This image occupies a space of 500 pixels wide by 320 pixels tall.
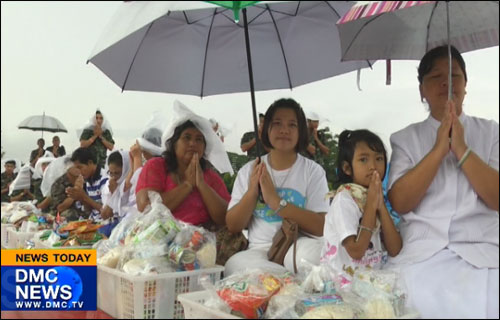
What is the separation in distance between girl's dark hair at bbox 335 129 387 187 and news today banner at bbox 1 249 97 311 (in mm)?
1367

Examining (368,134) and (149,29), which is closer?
(368,134)

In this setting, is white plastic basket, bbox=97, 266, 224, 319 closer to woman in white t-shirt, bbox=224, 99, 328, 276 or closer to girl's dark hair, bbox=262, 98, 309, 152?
woman in white t-shirt, bbox=224, 99, 328, 276

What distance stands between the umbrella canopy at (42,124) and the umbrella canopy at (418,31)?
3593mm

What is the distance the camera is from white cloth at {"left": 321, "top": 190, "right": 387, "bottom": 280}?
6.69 ft

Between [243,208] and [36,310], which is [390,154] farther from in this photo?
[36,310]

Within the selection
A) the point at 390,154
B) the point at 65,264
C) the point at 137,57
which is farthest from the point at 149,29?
the point at 390,154

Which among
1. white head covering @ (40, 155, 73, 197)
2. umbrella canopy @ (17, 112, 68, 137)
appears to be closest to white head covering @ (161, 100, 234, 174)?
white head covering @ (40, 155, 73, 197)

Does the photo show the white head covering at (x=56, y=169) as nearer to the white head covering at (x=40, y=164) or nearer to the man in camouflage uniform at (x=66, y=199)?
the man in camouflage uniform at (x=66, y=199)

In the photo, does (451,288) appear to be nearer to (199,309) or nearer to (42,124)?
(199,309)

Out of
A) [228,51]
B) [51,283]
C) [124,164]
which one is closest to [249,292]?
[51,283]

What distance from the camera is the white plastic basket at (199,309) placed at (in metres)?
1.64

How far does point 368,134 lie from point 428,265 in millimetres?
633

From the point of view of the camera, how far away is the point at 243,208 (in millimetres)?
2570

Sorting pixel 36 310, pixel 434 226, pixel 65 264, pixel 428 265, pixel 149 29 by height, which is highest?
pixel 149 29
